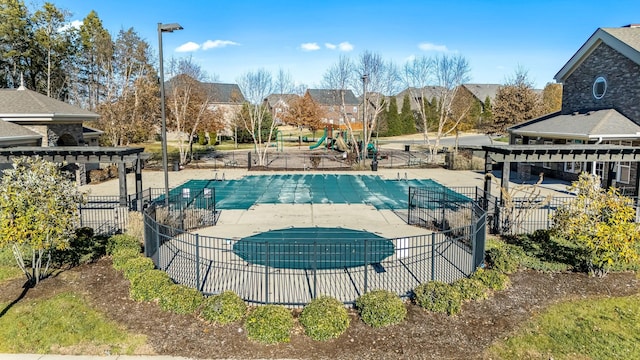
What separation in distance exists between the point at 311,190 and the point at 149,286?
16803mm

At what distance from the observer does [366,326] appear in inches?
358

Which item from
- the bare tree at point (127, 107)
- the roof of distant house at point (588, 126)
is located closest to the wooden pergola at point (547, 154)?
the roof of distant house at point (588, 126)

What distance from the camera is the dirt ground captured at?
324 inches

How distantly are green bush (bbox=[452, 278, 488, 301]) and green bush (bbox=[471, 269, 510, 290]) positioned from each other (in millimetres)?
430

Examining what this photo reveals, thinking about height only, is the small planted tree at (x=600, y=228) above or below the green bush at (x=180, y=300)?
above

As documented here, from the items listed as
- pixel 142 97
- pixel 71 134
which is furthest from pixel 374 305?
pixel 142 97

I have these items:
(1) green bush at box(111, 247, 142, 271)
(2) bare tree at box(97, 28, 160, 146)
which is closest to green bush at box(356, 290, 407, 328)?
(1) green bush at box(111, 247, 142, 271)

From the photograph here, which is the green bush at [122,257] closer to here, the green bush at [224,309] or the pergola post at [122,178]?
the green bush at [224,309]

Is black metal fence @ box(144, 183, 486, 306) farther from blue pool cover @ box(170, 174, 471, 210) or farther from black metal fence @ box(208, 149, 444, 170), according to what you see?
black metal fence @ box(208, 149, 444, 170)

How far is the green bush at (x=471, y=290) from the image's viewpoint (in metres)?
10.2

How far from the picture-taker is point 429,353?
26.9 feet

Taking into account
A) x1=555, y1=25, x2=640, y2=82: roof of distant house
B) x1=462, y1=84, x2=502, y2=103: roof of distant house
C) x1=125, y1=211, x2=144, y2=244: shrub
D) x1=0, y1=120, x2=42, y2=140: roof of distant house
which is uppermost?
x1=462, y1=84, x2=502, y2=103: roof of distant house

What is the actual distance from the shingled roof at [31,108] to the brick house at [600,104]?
27.5m

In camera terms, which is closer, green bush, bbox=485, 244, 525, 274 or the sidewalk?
the sidewalk
